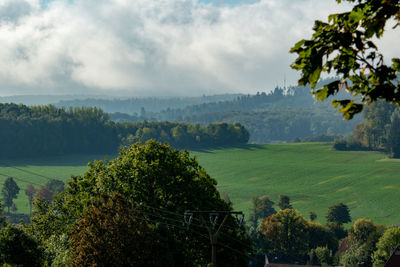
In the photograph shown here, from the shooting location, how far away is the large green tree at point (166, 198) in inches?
1462

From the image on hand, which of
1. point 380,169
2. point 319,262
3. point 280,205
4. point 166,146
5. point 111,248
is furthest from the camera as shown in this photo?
point 380,169

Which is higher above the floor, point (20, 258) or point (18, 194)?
point (20, 258)

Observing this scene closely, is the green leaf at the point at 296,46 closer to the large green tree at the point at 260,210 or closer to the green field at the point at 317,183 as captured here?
the green field at the point at 317,183

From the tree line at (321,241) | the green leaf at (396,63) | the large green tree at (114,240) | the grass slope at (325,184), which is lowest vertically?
the tree line at (321,241)

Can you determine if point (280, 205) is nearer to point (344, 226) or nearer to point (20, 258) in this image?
point (344, 226)

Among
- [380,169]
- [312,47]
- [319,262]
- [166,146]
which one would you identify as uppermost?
[312,47]

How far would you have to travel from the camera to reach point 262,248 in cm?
10925

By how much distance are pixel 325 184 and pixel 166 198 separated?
436 feet

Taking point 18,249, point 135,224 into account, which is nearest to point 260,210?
point 18,249

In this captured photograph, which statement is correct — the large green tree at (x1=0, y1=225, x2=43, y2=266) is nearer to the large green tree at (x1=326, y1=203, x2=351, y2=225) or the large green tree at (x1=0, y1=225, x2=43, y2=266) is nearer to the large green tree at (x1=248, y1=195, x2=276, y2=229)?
the large green tree at (x1=326, y1=203, x2=351, y2=225)

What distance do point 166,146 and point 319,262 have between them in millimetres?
64922

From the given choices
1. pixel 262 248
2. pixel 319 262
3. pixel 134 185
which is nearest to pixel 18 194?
pixel 262 248

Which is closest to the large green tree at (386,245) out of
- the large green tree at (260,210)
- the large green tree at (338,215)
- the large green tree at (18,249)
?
the large green tree at (338,215)

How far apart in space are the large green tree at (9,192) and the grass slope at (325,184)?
57.3 m
